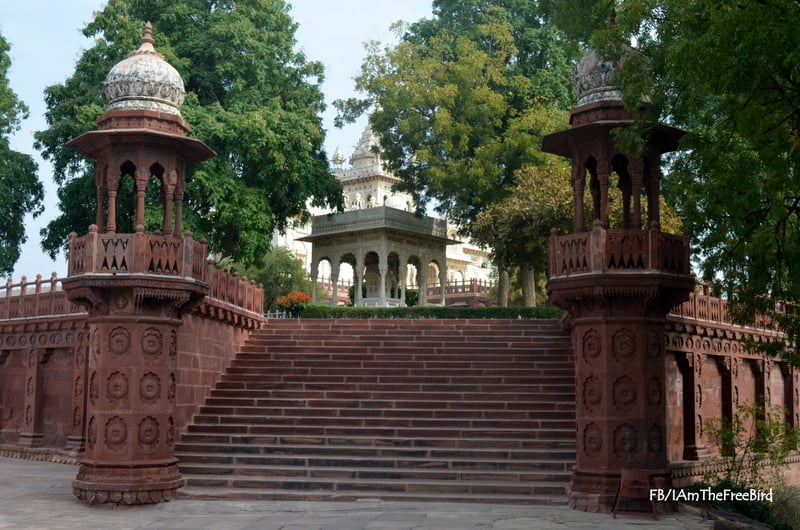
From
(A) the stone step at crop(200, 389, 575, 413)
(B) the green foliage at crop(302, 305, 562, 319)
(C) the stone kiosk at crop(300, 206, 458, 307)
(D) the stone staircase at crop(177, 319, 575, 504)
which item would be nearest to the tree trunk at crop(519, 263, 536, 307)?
(B) the green foliage at crop(302, 305, 562, 319)

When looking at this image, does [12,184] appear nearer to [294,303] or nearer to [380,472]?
[294,303]

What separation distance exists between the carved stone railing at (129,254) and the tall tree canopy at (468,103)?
19096 mm

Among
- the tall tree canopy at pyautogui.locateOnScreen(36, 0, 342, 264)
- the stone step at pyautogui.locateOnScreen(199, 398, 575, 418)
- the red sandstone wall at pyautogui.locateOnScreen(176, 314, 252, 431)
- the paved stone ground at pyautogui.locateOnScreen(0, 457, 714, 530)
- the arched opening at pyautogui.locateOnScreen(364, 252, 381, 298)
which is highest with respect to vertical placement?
the tall tree canopy at pyautogui.locateOnScreen(36, 0, 342, 264)

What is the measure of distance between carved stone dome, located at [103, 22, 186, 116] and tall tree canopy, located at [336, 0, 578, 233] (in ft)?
59.4

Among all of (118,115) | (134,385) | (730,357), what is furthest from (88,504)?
(730,357)

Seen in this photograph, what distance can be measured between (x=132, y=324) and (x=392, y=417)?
5821 mm

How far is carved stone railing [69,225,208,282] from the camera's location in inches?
587

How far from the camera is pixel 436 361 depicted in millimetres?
21234

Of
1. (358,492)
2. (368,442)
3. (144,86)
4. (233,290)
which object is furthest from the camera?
(233,290)

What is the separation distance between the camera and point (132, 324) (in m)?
15.0

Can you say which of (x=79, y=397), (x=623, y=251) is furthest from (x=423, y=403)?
(x=79, y=397)

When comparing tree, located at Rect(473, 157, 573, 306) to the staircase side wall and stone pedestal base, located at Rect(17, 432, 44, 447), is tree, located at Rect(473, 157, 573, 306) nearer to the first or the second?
the staircase side wall

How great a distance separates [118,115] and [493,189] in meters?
20.2

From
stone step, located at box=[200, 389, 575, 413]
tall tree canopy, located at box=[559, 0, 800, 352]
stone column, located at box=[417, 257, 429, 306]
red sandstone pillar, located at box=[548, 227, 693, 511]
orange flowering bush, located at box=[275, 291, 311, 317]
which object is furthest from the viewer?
stone column, located at box=[417, 257, 429, 306]
